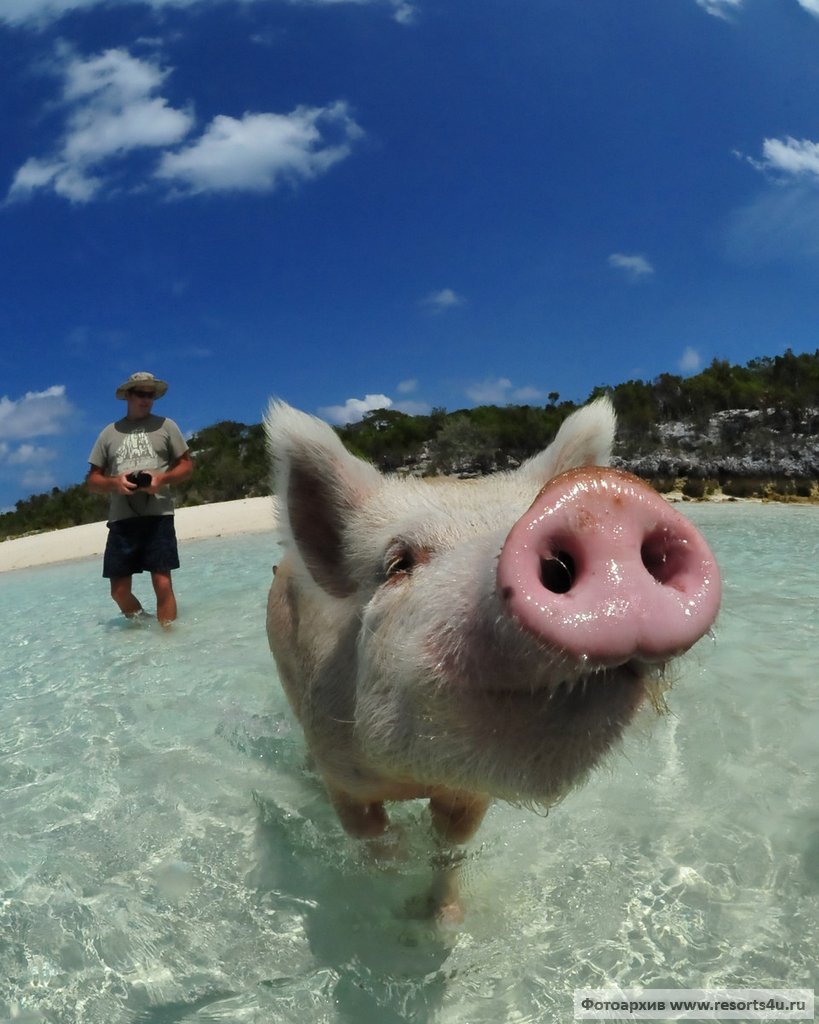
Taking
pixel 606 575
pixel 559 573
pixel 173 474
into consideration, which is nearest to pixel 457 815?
pixel 559 573

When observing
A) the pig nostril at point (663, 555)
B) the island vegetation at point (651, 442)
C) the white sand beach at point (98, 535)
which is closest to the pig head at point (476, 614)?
the pig nostril at point (663, 555)

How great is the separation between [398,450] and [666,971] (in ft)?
84.1

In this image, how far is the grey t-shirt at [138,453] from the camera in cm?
630

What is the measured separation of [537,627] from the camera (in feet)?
4.54

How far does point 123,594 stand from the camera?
679 cm

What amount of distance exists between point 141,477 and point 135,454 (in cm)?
27

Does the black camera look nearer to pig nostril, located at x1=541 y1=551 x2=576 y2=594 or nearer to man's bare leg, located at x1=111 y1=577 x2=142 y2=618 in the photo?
man's bare leg, located at x1=111 y1=577 x2=142 y2=618

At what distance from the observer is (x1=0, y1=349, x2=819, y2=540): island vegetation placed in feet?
70.3

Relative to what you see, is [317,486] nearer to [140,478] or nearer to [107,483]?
[140,478]

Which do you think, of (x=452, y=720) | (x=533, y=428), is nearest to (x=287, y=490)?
(x=452, y=720)

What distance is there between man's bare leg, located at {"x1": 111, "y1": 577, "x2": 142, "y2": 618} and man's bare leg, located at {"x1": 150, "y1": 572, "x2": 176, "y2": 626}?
0.31 meters

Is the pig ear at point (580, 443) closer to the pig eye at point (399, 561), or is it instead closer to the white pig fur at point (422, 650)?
the white pig fur at point (422, 650)

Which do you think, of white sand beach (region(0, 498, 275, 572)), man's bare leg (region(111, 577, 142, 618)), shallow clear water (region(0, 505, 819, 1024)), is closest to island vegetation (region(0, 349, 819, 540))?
white sand beach (region(0, 498, 275, 572))

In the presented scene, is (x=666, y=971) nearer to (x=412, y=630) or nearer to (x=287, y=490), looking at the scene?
(x=412, y=630)
